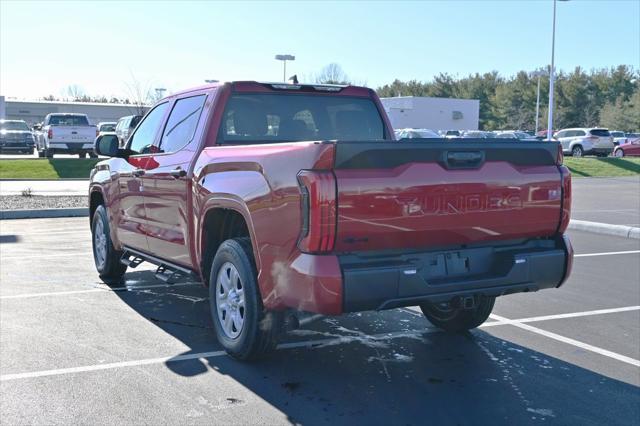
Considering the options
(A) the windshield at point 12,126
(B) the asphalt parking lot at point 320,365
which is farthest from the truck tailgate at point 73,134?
(B) the asphalt parking lot at point 320,365

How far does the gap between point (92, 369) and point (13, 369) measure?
555 mm

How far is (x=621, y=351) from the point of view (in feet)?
18.1

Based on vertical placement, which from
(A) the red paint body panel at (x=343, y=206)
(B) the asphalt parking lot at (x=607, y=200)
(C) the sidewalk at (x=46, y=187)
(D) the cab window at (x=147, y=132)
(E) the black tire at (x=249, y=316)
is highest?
(D) the cab window at (x=147, y=132)

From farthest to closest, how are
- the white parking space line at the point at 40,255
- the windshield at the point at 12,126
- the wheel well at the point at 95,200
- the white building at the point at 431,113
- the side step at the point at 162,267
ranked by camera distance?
the white building at the point at 431,113 < the windshield at the point at 12,126 < the white parking space line at the point at 40,255 < the wheel well at the point at 95,200 < the side step at the point at 162,267

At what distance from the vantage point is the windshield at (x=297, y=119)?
5887 millimetres

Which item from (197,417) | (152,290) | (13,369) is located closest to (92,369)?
(13,369)

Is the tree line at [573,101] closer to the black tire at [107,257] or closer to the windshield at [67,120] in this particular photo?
the windshield at [67,120]

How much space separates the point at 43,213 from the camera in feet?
46.5

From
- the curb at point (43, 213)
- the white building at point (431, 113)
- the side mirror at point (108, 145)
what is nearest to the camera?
the side mirror at point (108, 145)

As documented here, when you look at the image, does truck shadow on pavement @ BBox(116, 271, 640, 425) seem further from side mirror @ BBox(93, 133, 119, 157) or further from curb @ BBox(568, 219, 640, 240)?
curb @ BBox(568, 219, 640, 240)

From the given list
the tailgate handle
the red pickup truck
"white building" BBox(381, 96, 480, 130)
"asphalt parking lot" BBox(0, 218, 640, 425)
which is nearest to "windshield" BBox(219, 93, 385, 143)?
the red pickup truck

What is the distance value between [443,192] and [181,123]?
2933mm

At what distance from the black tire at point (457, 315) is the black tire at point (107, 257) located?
3.67 meters

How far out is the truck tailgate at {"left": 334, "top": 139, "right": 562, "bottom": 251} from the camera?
162 inches
